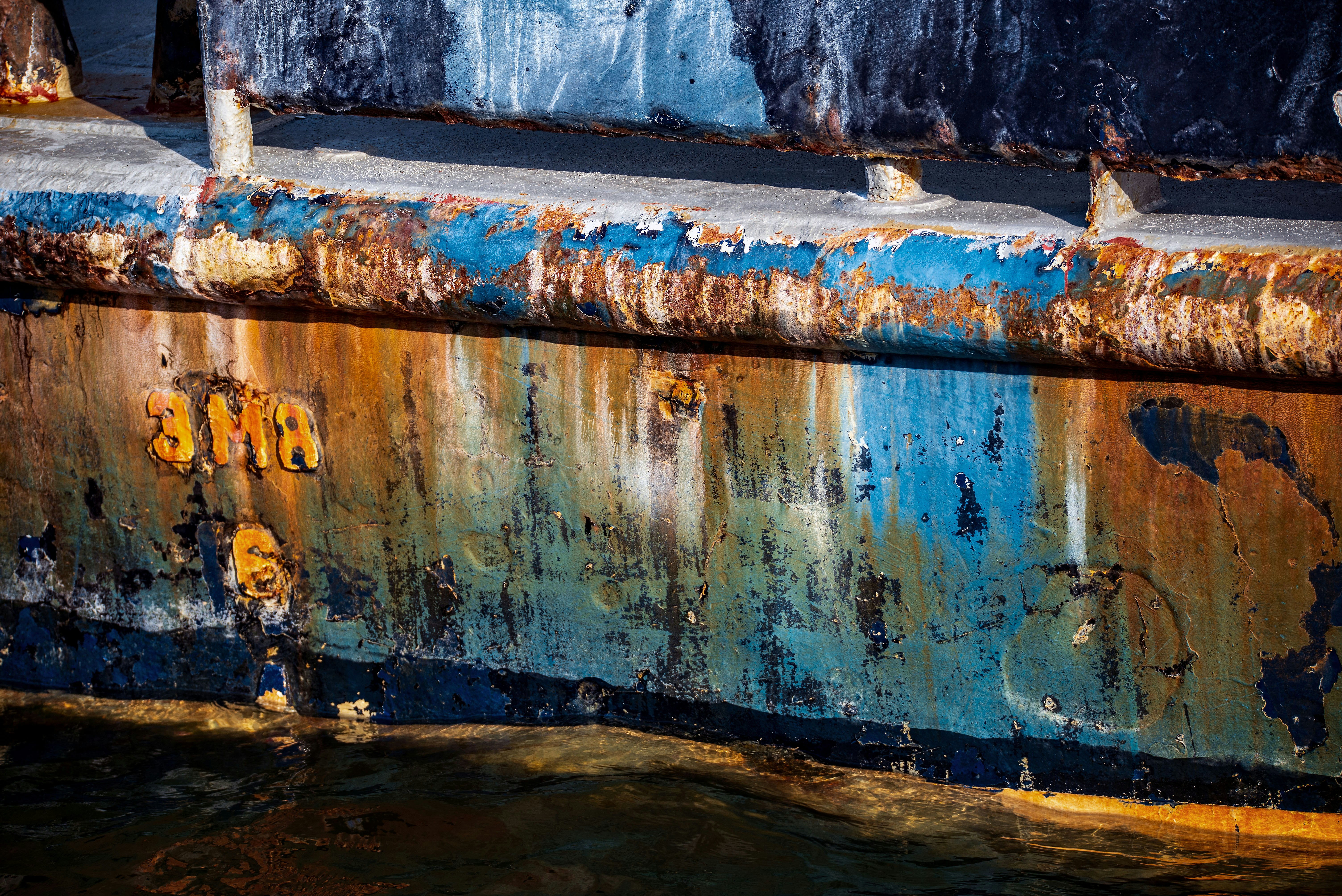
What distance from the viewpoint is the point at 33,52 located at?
3.01 meters

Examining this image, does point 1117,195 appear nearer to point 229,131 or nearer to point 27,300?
point 229,131

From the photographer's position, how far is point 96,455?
102 inches

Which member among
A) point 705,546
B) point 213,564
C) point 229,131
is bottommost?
point 213,564

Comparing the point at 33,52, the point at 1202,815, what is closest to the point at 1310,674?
the point at 1202,815

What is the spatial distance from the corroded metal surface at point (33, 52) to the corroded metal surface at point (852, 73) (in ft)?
3.12

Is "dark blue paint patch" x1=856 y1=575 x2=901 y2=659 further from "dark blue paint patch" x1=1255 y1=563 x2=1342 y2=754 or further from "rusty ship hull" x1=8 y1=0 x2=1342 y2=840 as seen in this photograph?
"dark blue paint patch" x1=1255 y1=563 x2=1342 y2=754

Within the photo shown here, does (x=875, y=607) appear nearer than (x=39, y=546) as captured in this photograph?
Yes

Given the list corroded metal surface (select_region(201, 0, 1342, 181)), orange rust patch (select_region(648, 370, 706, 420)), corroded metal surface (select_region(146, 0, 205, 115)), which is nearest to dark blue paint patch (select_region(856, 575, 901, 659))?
orange rust patch (select_region(648, 370, 706, 420))

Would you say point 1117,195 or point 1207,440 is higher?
point 1117,195

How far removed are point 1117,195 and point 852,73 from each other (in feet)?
1.34

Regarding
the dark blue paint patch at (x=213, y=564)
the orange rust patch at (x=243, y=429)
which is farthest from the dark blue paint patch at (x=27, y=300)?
the dark blue paint patch at (x=213, y=564)

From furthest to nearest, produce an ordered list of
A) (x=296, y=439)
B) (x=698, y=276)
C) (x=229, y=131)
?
(x=296, y=439), (x=229, y=131), (x=698, y=276)

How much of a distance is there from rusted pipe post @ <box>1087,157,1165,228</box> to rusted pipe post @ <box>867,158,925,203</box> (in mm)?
279

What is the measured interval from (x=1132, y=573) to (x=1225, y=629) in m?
0.15
